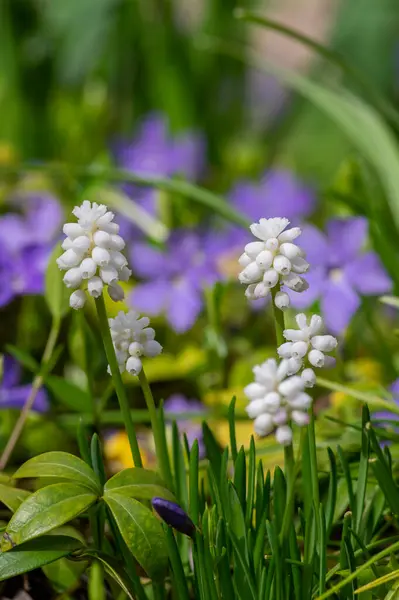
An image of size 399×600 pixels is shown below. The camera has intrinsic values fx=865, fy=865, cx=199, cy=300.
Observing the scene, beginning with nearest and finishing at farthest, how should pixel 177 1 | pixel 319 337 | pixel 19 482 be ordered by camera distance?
pixel 319 337 < pixel 19 482 < pixel 177 1

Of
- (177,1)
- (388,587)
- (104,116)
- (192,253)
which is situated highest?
(177,1)

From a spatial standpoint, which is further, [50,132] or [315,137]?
[315,137]

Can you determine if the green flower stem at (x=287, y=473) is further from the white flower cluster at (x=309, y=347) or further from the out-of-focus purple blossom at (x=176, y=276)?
the out-of-focus purple blossom at (x=176, y=276)

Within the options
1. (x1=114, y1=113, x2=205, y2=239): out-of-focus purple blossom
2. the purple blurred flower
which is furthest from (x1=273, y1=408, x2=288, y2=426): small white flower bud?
(x1=114, y1=113, x2=205, y2=239): out-of-focus purple blossom

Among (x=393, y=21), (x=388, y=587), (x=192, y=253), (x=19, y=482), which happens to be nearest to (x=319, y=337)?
(x=388, y=587)

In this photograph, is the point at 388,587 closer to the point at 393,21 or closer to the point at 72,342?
the point at 72,342

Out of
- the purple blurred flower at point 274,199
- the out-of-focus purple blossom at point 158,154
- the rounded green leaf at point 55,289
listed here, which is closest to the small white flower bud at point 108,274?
the rounded green leaf at point 55,289

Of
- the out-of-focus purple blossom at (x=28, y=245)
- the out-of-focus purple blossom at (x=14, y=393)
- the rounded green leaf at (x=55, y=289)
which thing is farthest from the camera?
the out-of-focus purple blossom at (x=28, y=245)

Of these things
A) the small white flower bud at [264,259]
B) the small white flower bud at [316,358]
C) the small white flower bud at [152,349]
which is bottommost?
the small white flower bud at [316,358]
